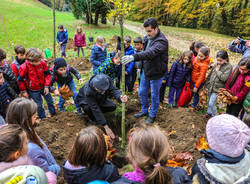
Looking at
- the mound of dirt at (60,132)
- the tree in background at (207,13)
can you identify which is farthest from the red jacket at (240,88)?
the tree in background at (207,13)

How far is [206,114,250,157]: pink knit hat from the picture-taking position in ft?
4.65

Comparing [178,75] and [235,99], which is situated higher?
[178,75]

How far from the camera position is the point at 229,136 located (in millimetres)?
1430

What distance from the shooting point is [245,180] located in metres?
1.44

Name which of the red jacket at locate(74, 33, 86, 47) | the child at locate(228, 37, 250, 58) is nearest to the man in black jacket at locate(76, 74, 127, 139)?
the child at locate(228, 37, 250, 58)

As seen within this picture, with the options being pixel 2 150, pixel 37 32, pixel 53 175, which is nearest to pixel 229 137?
pixel 53 175

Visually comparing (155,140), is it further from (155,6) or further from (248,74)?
(155,6)

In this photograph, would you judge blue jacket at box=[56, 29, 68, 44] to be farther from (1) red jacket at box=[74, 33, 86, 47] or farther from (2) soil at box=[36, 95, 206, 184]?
(2) soil at box=[36, 95, 206, 184]

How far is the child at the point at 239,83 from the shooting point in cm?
307

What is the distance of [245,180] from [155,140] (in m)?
0.83

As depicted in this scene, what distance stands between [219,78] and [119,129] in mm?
2566

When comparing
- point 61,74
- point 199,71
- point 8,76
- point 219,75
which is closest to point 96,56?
point 61,74

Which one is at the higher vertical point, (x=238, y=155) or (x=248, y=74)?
(x=248, y=74)

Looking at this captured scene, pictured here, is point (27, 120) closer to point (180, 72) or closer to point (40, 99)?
point (40, 99)
